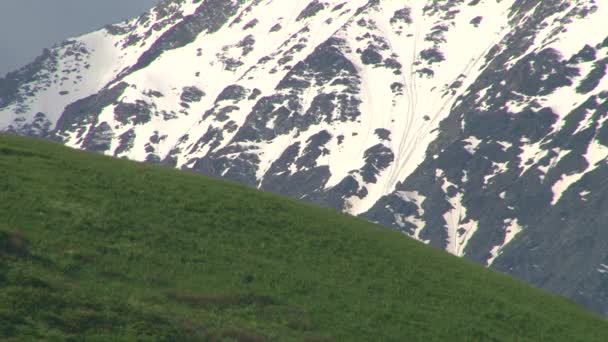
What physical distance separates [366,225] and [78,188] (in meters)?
20.0

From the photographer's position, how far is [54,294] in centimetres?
3600

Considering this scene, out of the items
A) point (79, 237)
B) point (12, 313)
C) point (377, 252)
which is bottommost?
point (12, 313)

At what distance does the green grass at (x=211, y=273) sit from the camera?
121 ft

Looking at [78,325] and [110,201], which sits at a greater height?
[110,201]

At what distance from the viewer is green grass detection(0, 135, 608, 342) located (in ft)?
121

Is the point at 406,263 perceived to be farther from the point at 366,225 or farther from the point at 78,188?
the point at 78,188

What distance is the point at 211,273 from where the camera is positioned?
4519cm

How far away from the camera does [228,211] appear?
55.7m

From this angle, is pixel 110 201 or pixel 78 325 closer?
pixel 78 325

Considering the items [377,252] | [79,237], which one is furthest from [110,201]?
[377,252]

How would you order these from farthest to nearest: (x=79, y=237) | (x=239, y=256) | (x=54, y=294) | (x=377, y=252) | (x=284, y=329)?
(x=377, y=252) < (x=239, y=256) < (x=79, y=237) < (x=284, y=329) < (x=54, y=294)

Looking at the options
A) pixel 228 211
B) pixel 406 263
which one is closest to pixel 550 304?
pixel 406 263

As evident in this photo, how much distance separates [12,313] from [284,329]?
442 inches

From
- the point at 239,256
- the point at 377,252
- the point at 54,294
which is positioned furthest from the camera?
the point at 377,252
